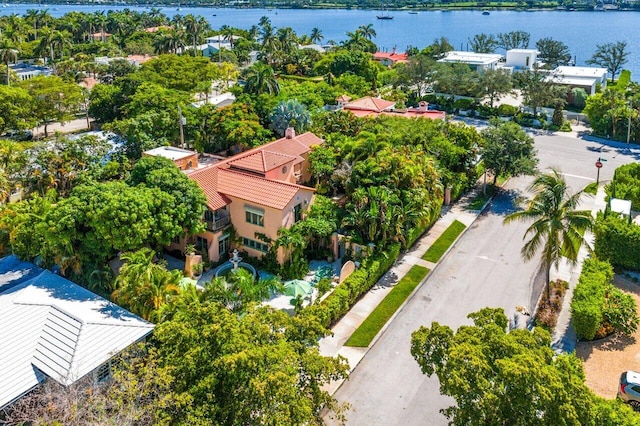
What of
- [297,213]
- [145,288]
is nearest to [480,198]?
[297,213]

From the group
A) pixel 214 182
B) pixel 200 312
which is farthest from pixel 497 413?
pixel 214 182

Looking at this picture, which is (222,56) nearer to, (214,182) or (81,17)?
(81,17)

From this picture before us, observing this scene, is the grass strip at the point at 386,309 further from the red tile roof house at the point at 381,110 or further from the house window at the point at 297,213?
the red tile roof house at the point at 381,110

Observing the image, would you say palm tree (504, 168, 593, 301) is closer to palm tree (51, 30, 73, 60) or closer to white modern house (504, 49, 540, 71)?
white modern house (504, 49, 540, 71)

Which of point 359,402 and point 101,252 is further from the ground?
point 101,252

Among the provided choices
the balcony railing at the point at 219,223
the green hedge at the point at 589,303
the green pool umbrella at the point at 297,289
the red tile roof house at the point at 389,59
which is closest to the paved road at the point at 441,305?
the green hedge at the point at 589,303

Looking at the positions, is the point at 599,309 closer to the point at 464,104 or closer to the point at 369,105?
the point at 369,105

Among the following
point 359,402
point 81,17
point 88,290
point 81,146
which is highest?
point 81,17
